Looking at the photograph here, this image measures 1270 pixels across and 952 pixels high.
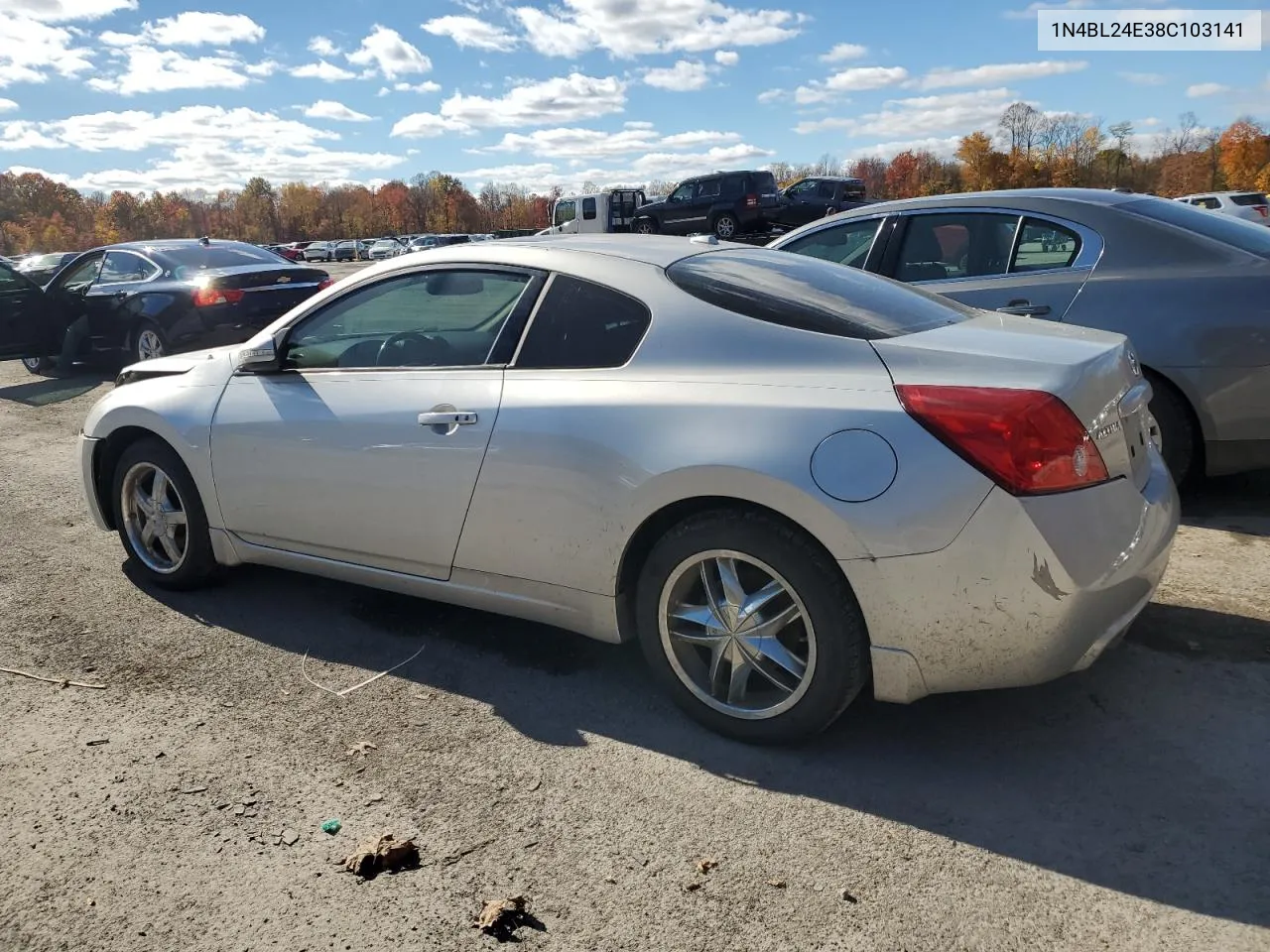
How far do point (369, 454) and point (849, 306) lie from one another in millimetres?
1771

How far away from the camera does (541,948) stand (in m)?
2.19

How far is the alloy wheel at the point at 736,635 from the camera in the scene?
2.87m

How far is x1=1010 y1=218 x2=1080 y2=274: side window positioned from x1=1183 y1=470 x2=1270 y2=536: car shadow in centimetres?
139

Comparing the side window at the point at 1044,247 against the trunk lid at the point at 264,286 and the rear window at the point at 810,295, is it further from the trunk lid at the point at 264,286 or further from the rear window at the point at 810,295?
the trunk lid at the point at 264,286

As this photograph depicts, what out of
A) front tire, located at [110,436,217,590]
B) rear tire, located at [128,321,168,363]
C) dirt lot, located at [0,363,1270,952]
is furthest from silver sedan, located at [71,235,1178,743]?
rear tire, located at [128,321,168,363]

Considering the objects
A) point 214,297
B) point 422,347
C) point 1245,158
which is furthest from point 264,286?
point 1245,158

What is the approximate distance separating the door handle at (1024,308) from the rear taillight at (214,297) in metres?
7.96

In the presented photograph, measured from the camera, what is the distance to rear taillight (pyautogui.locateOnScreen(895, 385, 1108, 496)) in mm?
2549

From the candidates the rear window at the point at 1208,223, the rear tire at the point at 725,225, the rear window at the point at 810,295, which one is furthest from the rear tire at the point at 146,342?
the rear tire at the point at 725,225

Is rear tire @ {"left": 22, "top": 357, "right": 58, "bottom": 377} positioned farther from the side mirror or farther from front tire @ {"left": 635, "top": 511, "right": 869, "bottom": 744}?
front tire @ {"left": 635, "top": 511, "right": 869, "bottom": 744}

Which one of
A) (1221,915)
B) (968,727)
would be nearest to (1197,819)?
(1221,915)

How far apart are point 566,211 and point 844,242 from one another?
31.3m

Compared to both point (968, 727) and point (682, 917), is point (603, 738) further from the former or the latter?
point (968, 727)

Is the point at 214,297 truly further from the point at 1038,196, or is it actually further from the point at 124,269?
the point at 1038,196
